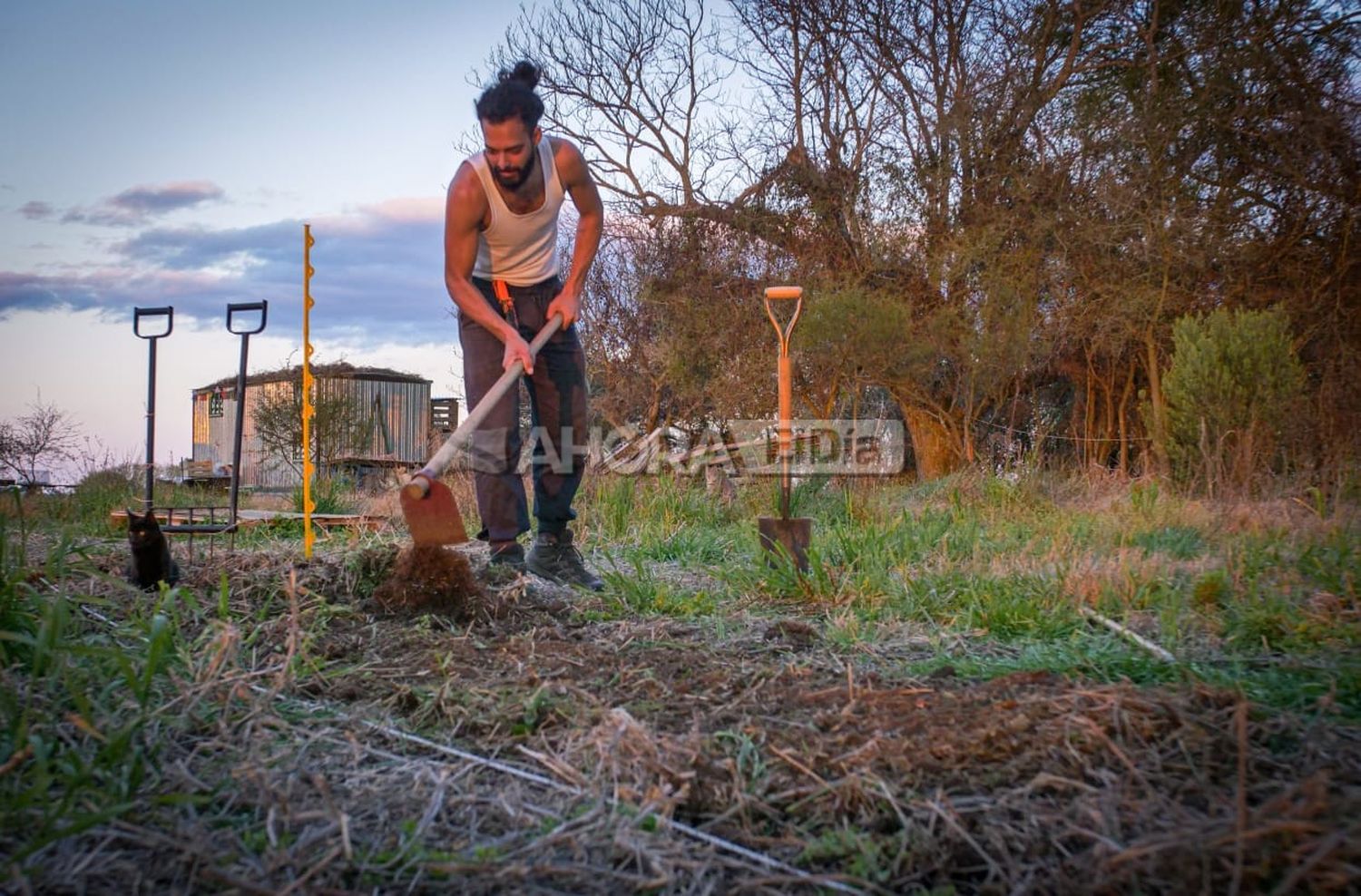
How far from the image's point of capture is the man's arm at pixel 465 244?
12.0ft

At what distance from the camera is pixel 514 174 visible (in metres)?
3.62

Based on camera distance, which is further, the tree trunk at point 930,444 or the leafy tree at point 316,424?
the leafy tree at point 316,424

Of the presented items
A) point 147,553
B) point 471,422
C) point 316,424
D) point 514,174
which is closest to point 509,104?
point 514,174

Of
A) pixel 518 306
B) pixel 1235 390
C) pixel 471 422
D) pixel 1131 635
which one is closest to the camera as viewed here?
pixel 1131 635

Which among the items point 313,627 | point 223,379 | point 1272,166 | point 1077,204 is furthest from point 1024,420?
point 223,379

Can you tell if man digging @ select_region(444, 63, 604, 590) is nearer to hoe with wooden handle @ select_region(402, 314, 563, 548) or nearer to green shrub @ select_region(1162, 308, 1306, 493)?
hoe with wooden handle @ select_region(402, 314, 563, 548)

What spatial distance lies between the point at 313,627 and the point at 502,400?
4.82ft

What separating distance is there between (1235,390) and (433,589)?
704cm

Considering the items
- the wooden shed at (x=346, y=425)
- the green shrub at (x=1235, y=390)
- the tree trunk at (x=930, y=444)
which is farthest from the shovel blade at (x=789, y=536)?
the wooden shed at (x=346, y=425)

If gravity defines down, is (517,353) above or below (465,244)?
below

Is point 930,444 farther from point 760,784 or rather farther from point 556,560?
point 760,784

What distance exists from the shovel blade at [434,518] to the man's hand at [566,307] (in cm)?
108

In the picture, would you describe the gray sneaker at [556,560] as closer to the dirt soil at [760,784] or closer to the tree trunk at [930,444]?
the dirt soil at [760,784]

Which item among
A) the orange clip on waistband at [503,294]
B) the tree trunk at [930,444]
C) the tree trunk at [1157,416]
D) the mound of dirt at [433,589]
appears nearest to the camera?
the mound of dirt at [433,589]
